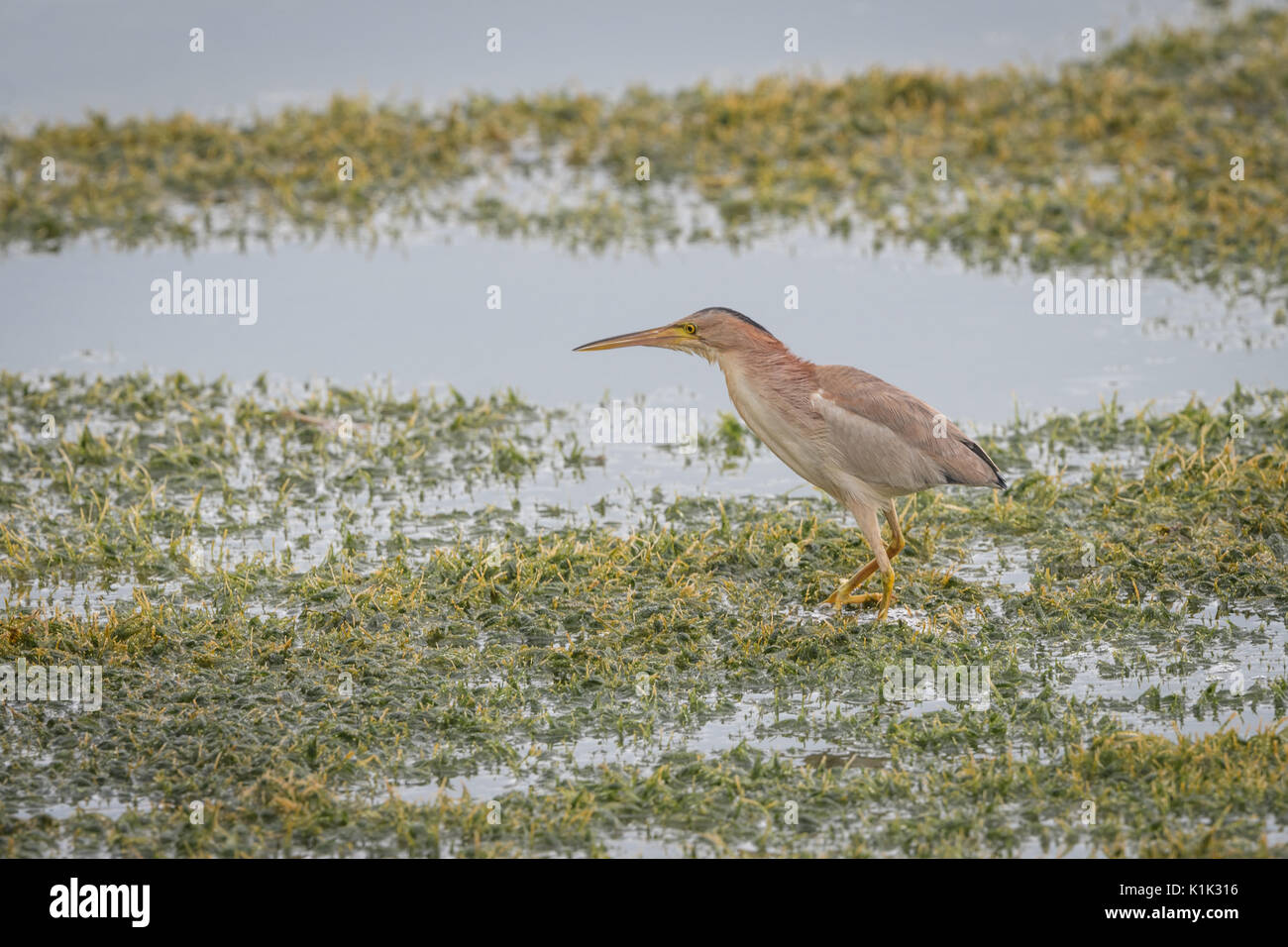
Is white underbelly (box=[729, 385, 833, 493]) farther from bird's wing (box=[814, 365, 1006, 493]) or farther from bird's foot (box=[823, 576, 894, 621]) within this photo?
bird's foot (box=[823, 576, 894, 621])

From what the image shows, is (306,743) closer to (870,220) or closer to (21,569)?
(21,569)

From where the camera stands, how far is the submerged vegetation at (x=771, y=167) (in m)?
15.6

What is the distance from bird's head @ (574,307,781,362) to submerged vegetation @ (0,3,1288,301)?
6544 mm

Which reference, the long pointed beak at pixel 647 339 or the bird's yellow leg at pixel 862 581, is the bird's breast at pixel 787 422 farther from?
the bird's yellow leg at pixel 862 581

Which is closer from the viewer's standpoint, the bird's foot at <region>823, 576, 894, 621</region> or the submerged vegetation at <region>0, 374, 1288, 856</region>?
the submerged vegetation at <region>0, 374, 1288, 856</region>

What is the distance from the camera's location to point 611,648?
28.2ft

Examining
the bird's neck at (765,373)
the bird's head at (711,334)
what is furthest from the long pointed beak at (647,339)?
the bird's neck at (765,373)

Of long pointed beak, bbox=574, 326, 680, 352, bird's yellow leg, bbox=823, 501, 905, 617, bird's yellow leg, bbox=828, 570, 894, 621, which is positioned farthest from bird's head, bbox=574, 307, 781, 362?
bird's yellow leg, bbox=828, 570, 894, 621

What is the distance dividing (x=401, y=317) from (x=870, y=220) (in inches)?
179

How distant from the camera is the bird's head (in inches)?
352

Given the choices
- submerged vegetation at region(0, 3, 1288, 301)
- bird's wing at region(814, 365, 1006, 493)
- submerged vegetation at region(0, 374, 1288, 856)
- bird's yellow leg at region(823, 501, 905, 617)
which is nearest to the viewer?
submerged vegetation at region(0, 374, 1288, 856)

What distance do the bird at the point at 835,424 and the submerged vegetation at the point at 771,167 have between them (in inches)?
246

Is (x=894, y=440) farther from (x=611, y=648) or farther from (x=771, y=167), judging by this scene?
(x=771, y=167)

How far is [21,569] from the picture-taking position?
32.0 ft
